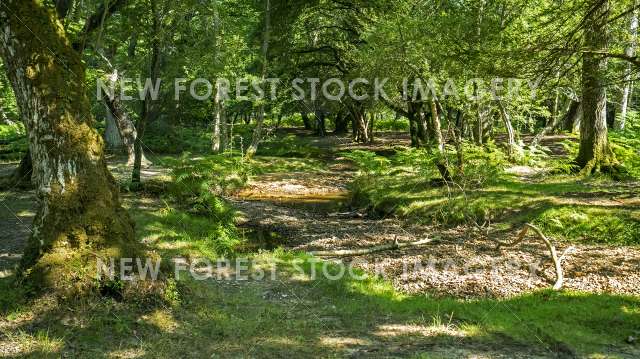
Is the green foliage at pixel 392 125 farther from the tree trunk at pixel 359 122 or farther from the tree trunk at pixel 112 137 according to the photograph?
the tree trunk at pixel 112 137

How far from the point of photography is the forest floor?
5016 millimetres

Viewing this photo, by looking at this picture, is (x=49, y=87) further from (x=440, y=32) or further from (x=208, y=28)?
(x=208, y=28)

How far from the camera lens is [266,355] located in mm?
5008

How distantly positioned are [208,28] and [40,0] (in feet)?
52.6

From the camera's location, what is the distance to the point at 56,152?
557 centimetres

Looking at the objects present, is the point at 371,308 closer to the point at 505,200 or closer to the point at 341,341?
the point at 341,341

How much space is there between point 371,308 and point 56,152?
4.23 m

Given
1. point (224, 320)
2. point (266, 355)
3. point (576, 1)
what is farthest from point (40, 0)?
point (576, 1)

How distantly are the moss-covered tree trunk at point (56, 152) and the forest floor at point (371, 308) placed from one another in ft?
1.67

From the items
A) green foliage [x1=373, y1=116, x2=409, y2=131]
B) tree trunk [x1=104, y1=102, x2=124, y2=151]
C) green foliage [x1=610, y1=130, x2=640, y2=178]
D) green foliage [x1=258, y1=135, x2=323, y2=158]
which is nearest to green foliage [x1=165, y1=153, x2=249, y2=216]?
green foliage [x1=258, y1=135, x2=323, y2=158]

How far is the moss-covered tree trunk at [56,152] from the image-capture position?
17.8 ft

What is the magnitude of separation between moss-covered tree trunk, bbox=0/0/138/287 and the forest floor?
0.51 metres

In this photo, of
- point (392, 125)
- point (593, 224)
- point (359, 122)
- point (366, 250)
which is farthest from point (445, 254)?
point (392, 125)

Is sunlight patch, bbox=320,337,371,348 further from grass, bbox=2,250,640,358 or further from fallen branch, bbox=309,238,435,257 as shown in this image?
fallen branch, bbox=309,238,435,257
